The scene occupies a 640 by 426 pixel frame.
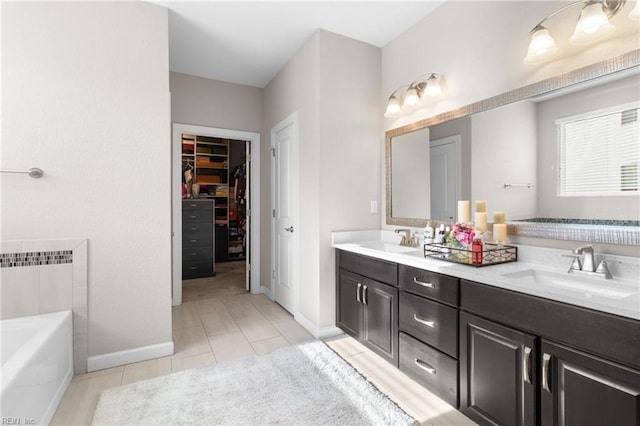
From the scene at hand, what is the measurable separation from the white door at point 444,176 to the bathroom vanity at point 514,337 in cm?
62

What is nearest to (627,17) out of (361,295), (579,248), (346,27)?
(579,248)

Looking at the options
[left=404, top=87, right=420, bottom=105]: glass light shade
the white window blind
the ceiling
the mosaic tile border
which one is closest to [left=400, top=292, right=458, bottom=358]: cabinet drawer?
the white window blind

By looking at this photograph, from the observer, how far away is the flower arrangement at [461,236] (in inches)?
71.6

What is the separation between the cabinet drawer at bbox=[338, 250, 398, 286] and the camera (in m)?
2.15

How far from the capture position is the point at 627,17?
145 centimetres

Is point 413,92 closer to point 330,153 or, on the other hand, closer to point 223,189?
point 330,153

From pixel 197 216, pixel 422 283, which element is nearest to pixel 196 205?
pixel 197 216

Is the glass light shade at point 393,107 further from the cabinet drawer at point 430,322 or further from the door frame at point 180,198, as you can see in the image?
the door frame at point 180,198

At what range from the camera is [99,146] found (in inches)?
89.0

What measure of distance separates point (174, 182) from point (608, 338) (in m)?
3.81

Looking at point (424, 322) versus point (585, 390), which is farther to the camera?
point (424, 322)

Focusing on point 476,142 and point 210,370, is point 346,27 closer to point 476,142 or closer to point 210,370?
point 476,142

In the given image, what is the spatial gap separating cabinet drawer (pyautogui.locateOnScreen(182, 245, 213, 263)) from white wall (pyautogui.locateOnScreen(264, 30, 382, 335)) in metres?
2.63

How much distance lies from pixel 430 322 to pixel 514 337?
499 millimetres
